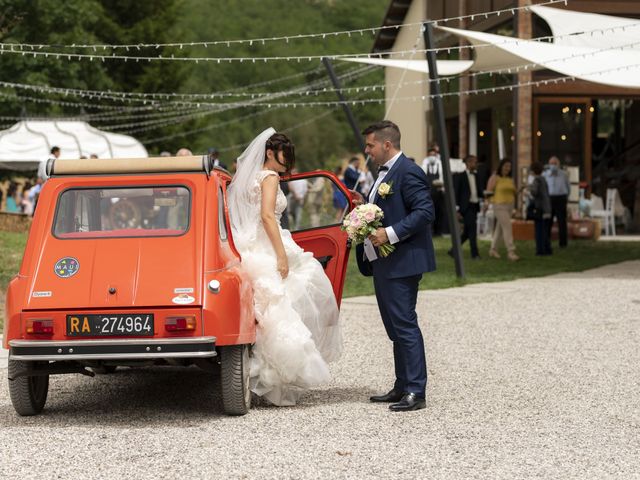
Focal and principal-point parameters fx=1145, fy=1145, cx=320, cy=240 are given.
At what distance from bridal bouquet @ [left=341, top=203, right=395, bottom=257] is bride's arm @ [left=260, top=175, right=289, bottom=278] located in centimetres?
54

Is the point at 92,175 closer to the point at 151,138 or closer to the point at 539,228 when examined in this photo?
the point at 539,228

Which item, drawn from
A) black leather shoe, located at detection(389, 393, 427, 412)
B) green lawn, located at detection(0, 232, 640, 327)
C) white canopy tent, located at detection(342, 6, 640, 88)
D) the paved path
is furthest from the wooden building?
black leather shoe, located at detection(389, 393, 427, 412)

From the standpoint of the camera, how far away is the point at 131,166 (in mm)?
7609

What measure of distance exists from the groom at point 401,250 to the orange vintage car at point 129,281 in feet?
3.05

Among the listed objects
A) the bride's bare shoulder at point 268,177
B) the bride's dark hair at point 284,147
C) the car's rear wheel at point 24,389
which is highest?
the bride's dark hair at point 284,147

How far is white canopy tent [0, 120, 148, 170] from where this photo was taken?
141ft

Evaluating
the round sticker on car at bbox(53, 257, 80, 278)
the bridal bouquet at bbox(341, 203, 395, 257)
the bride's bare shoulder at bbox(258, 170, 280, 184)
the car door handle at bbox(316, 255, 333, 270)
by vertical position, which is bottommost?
the car door handle at bbox(316, 255, 333, 270)

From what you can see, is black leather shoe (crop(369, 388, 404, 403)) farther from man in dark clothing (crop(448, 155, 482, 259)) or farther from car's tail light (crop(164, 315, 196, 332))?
man in dark clothing (crop(448, 155, 482, 259))

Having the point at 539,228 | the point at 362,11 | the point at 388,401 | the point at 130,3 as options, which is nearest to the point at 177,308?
the point at 388,401

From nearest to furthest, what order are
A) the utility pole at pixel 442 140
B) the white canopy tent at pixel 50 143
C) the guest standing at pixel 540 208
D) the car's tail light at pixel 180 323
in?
the car's tail light at pixel 180 323
the utility pole at pixel 442 140
the guest standing at pixel 540 208
the white canopy tent at pixel 50 143

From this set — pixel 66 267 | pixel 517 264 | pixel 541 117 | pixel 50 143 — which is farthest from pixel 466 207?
pixel 50 143

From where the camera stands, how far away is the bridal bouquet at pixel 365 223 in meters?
7.51

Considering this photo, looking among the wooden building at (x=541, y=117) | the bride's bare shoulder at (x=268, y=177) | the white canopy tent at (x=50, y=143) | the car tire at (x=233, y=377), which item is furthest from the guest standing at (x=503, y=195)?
the white canopy tent at (x=50, y=143)

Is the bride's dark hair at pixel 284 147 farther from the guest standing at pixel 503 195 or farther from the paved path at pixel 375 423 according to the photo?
the guest standing at pixel 503 195
